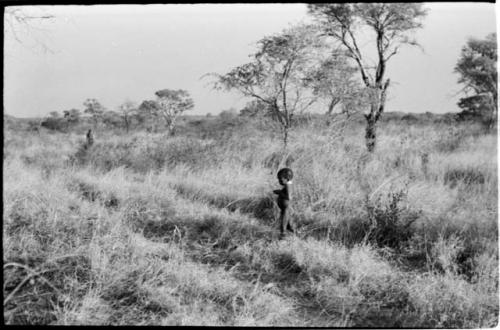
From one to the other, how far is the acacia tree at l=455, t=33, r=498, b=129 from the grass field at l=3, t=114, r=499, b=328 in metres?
13.0

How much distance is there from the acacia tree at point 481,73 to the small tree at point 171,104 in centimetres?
1785

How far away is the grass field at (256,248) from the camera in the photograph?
107 inches

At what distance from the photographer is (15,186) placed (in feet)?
14.6

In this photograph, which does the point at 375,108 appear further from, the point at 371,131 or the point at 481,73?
the point at 481,73

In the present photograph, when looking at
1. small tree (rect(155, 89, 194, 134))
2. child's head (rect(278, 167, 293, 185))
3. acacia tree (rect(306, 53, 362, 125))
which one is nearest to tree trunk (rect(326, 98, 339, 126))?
acacia tree (rect(306, 53, 362, 125))

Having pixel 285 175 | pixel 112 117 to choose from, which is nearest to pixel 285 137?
pixel 285 175

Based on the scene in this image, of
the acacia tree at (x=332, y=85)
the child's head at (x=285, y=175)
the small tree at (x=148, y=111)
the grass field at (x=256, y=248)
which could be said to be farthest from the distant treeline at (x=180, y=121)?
the child's head at (x=285, y=175)

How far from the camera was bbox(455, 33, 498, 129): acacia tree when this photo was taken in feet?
53.9

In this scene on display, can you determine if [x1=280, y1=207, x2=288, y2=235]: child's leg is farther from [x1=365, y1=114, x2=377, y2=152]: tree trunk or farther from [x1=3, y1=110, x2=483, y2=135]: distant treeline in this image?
[x1=3, y1=110, x2=483, y2=135]: distant treeline

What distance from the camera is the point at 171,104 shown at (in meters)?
28.6

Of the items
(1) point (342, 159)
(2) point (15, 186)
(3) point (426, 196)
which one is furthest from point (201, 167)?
(3) point (426, 196)

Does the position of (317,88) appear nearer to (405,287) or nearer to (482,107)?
(405,287)

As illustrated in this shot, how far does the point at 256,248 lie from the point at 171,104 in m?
26.1

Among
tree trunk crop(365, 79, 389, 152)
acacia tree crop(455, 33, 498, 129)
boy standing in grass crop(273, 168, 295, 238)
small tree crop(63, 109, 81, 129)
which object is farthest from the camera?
small tree crop(63, 109, 81, 129)
